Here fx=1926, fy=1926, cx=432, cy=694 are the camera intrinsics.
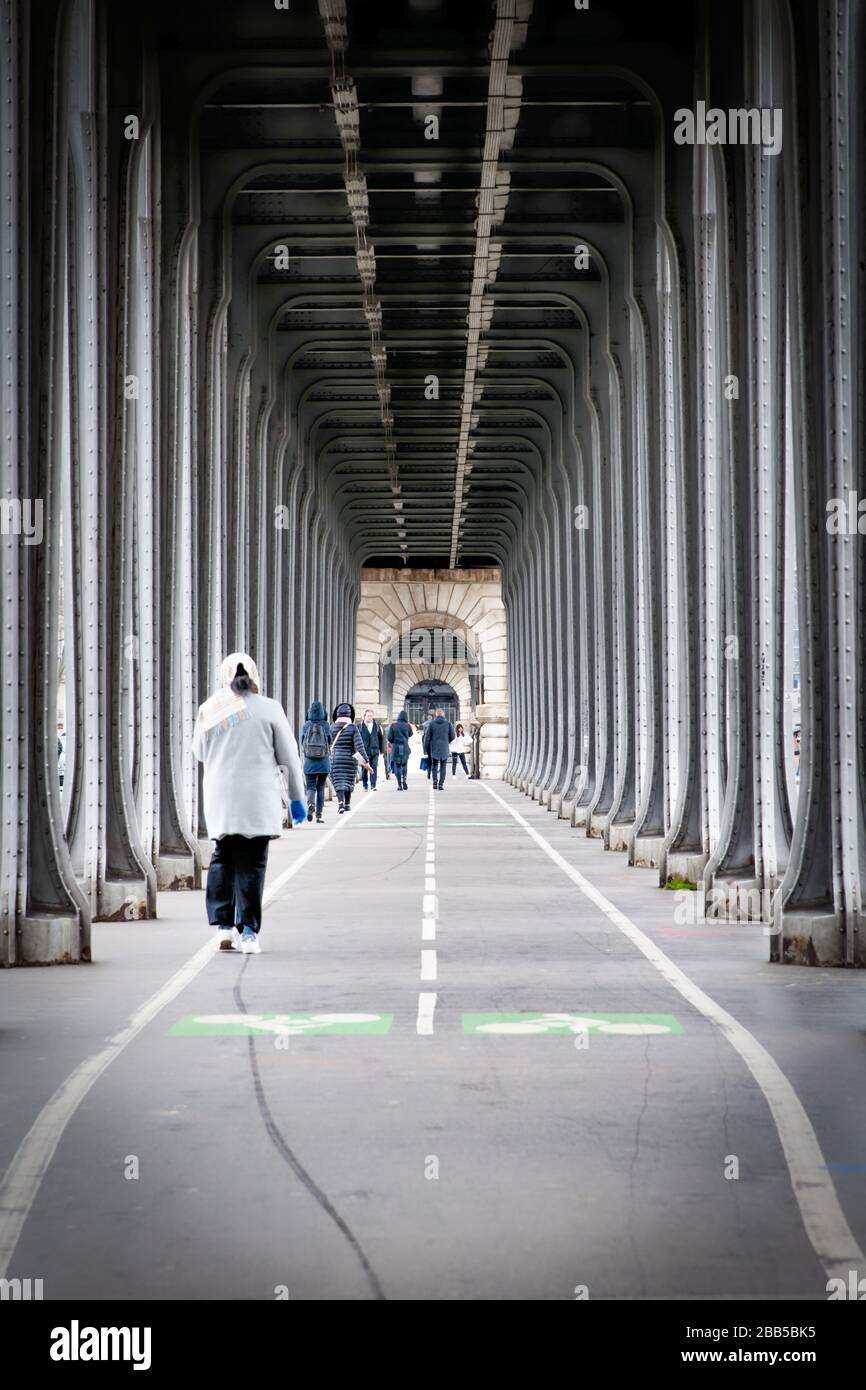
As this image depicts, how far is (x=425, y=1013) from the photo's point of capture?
1061 centimetres

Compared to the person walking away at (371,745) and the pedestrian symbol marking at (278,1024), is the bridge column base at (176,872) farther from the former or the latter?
the person walking away at (371,745)

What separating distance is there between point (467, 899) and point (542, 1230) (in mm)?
12214

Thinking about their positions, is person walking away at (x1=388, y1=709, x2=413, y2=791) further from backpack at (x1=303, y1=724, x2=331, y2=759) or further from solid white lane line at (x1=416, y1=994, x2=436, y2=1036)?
→ solid white lane line at (x1=416, y1=994, x2=436, y2=1036)

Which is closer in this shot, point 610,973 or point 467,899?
point 610,973

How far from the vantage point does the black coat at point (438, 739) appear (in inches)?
2045

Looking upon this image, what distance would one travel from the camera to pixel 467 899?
1805 cm

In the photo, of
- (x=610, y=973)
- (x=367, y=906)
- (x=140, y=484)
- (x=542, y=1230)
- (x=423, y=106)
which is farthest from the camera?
(x=423, y=106)

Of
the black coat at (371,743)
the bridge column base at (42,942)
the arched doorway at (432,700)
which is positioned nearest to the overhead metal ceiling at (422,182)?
the black coat at (371,743)

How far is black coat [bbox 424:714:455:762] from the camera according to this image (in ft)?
170

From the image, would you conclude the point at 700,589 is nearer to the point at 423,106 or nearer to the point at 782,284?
the point at 782,284

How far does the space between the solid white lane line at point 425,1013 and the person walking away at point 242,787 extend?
7.89 ft

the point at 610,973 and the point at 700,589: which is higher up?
the point at 700,589

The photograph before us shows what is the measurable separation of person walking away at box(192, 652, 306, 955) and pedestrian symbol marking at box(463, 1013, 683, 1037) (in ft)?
10.7

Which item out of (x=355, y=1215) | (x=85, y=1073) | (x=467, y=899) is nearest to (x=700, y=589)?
(x=467, y=899)
